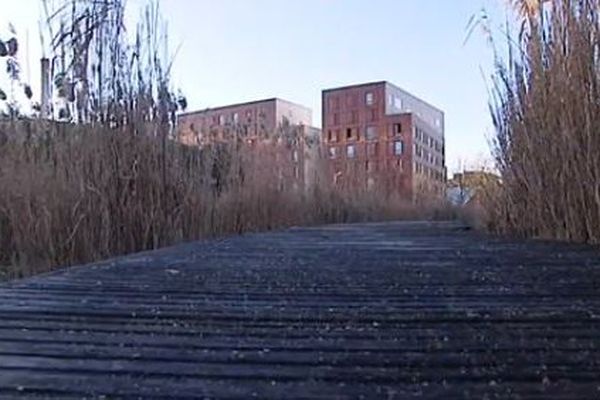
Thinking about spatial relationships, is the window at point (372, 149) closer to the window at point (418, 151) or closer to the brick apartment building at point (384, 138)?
the brick apartment building at point (384, 138)

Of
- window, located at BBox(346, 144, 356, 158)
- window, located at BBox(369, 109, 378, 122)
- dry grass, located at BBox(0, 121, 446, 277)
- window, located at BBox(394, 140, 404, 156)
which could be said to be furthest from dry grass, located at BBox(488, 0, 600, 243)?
window, located at BBox(369, 109, 378, 122)

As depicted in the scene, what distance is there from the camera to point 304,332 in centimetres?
107

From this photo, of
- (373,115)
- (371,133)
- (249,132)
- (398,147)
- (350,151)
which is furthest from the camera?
(373,115)

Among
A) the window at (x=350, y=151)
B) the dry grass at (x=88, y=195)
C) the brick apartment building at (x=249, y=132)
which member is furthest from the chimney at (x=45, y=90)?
the window at (x=350, y=151)

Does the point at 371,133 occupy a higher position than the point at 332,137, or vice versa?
the point at 371,133

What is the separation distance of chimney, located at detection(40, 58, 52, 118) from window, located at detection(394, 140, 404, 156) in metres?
11.1

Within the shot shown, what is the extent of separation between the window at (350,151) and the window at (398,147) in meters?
2.79

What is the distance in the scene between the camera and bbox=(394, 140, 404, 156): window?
13.8 meters

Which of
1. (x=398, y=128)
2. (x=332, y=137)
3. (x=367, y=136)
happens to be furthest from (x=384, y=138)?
(x=332, y=137)

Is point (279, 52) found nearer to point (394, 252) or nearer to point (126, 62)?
point (126, 62)

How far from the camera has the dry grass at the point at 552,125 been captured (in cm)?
262

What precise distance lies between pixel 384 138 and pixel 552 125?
11586mm

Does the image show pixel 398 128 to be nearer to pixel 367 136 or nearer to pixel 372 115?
pixel 367 136

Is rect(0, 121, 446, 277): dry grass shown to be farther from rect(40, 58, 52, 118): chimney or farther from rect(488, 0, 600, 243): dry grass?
rect(488, 0, 600, 243): dry grass
